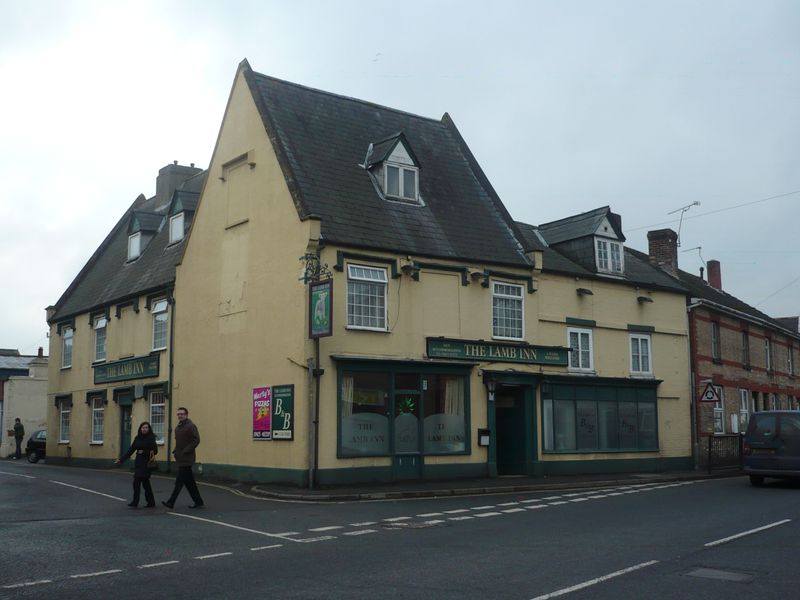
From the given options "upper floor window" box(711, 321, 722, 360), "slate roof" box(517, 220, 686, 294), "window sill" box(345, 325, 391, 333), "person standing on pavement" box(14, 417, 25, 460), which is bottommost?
"person standing on pavement" box(14, 417, 25, 460)

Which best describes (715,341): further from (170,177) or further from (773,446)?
(170,177)

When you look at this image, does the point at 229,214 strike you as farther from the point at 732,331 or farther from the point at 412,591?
the point at 732,331

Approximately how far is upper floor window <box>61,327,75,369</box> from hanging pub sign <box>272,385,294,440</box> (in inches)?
652

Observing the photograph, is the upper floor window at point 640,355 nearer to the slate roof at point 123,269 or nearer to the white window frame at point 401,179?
the white window frame at point 401,179

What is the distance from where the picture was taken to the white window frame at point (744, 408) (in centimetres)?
3475

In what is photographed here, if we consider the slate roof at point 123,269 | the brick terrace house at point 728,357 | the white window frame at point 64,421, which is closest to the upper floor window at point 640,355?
the brick terrace house at point 728,357

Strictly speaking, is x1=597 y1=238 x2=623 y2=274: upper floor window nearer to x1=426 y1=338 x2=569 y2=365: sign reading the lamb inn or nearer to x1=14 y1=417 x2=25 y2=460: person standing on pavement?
x1=426 y1=338 x2=569 y2=365: sign reading the lamb inn

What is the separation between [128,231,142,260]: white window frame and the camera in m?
33.5

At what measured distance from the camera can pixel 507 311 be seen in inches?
1005

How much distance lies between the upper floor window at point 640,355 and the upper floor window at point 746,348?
831cm

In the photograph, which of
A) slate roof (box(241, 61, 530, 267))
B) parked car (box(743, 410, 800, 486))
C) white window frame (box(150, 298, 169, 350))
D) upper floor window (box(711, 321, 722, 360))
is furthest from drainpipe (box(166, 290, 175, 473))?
upper floor window (box(711, 321, 722, 360))

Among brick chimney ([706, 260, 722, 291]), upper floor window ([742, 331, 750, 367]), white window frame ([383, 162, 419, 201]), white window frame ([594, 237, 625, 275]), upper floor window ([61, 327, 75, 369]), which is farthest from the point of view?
brick chimney ([706, 260, 722, 291])

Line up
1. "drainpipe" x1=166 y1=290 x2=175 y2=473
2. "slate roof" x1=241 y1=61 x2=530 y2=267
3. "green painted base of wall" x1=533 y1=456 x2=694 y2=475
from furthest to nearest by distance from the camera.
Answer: "drainpipe" x1=166 y1=290 x2=175 y2=473 < "green painted base of wall" x1=533 y1=456 x2=694 y2=475 < "slate roof" x1=241 y1=61 x2=530 y2=267

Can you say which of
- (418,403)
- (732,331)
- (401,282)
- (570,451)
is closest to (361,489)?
(418,403)
